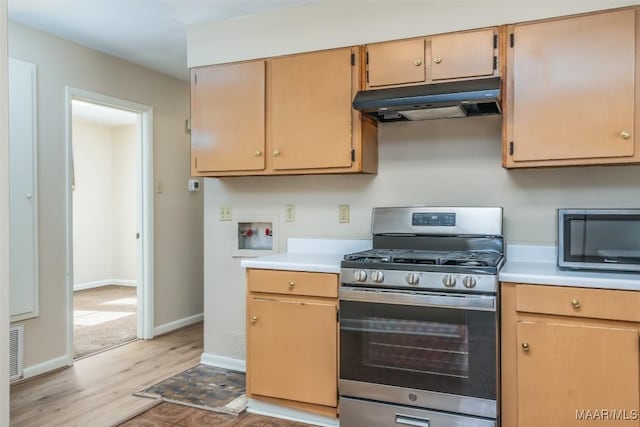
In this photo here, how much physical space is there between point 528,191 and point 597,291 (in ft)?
2.56

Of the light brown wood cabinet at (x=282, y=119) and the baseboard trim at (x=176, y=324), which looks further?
the baseboard trim at (x=176, y=324)

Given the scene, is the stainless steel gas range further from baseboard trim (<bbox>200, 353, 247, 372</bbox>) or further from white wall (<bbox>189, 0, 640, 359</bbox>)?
baseboard trim (<bbox>200, 353, 247, 372</bbox>)

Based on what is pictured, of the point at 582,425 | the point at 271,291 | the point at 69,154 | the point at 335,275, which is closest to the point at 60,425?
the point at 271,291

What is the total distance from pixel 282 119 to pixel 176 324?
259 cm

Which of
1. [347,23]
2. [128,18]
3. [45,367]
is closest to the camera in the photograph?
[347,23]

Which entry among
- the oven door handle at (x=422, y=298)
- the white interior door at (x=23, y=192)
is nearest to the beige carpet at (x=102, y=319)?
the white interior door at (x=23, y=192)

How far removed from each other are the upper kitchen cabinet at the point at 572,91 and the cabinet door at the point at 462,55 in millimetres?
108

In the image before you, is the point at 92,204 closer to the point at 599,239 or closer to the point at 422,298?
the point at 422,298

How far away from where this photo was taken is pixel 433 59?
8.46 ft

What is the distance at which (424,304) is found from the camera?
223 cm

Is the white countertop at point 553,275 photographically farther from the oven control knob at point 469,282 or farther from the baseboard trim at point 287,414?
the baseboard trim at point 287,414

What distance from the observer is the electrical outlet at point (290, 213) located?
3256 millimetres

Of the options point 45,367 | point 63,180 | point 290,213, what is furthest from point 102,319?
point 290,213

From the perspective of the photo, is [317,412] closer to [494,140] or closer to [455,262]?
[455,262]
